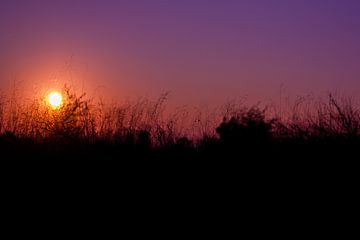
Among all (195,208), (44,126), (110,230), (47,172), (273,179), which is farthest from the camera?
(44,126)

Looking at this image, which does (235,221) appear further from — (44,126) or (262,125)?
(44,126)

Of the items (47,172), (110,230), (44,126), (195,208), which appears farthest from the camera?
(44,126)

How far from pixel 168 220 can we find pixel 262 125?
186 cm

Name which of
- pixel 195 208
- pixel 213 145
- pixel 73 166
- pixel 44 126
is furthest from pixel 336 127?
pixel 44 126

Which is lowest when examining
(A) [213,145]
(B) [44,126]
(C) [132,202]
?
(C) [132,202]

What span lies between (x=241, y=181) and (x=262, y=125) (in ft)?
3.31

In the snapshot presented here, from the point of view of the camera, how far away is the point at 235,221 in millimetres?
3705

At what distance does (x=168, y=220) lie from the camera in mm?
3795

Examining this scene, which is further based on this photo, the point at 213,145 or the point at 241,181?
the point at 213,145

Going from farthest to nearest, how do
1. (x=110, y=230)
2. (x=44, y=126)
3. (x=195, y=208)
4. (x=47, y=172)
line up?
(x=44, y=126)
(x=47, y=172)
(x=195, y=208)
(x=110, y=230)

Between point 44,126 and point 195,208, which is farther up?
point 44,126

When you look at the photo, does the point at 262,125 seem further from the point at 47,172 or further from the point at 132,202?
the point at 47,172

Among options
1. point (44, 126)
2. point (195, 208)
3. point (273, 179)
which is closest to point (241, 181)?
point (273, 179)

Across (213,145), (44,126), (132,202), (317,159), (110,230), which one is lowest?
(110,230)
